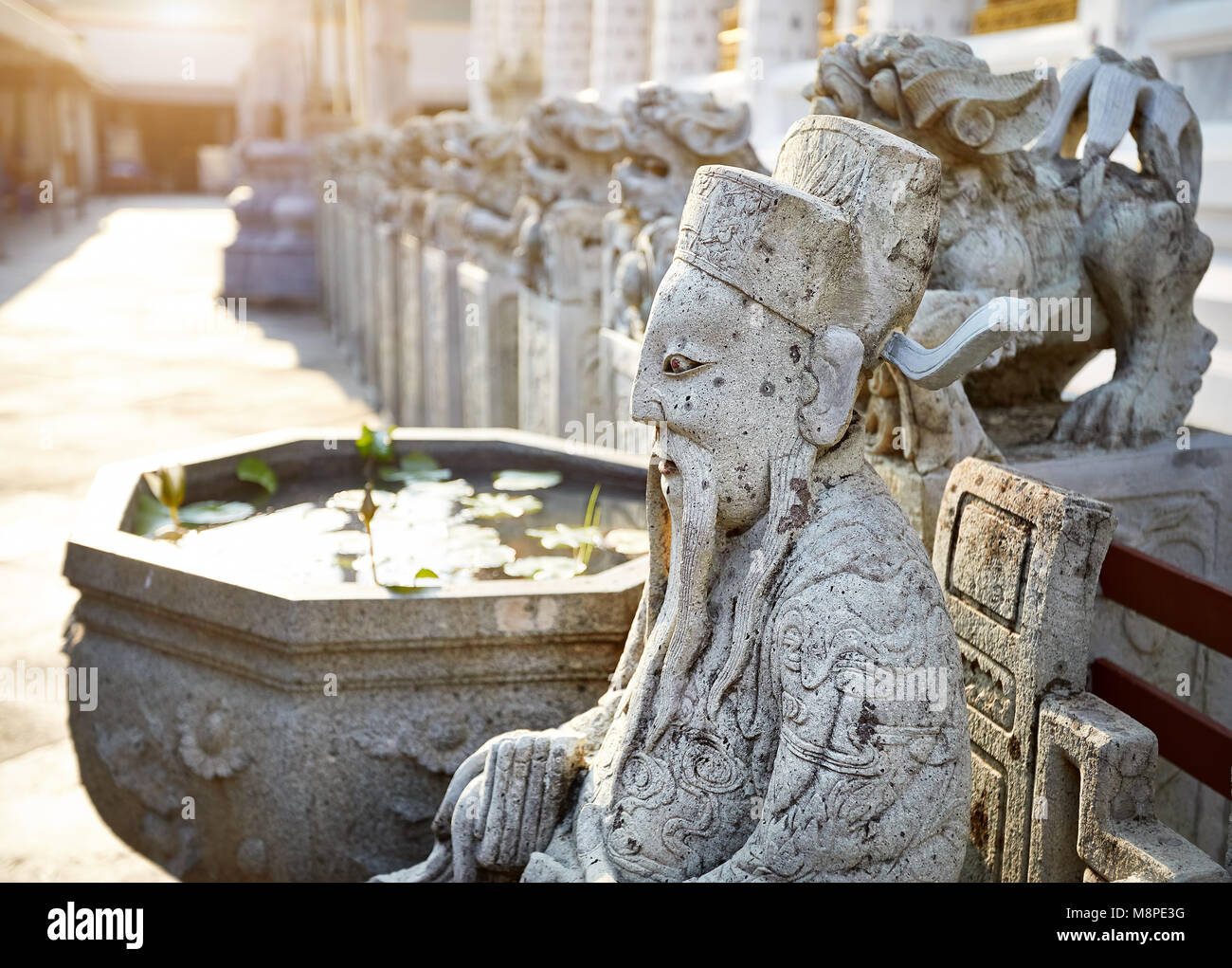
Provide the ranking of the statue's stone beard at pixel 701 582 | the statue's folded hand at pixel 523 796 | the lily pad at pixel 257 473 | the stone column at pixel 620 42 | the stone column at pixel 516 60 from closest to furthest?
the statue's stone beard at pixel 701 582
the statue's folded hand at pixel 523 796
the lily pad at pixel 257 473
the stone column at pixel 620 42
the stone column at pixel 516 60

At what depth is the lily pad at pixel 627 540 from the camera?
11.0ft

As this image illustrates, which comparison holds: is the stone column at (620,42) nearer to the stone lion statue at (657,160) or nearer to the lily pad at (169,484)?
the stone lion statue at (657,160)

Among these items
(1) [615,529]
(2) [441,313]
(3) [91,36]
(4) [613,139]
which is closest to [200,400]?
(2) [441,313]

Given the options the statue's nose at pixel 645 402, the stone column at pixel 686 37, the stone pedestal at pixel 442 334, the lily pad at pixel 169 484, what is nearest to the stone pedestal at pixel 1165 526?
the statue's nose at pixel 645 402

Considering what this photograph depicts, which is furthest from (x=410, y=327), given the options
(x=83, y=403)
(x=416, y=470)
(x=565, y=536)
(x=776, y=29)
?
(x=565, y=536)

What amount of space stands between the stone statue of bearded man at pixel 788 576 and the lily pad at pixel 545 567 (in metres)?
1.35

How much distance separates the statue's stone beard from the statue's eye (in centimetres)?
9

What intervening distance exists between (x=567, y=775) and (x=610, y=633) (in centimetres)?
A: 79

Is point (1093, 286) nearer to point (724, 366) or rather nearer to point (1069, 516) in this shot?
point (1069, 516)

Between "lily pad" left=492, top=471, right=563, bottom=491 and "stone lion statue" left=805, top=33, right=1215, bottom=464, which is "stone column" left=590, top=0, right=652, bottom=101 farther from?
"stone lion statue" left=805, top=33, right=1215, bottom=464

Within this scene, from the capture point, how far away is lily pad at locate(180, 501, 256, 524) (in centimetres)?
357

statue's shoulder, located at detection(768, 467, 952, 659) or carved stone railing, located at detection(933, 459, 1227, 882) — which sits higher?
statue's shoulder, located at detection(768, 467, 952, 659)

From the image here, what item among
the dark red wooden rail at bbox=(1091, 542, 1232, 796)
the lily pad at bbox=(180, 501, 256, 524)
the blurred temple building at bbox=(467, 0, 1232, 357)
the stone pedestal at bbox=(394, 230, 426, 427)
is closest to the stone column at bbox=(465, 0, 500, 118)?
the blurred temple building at bbox=(467, 0, 1232, 357)

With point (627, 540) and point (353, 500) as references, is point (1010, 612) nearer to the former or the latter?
point (627, 540)
